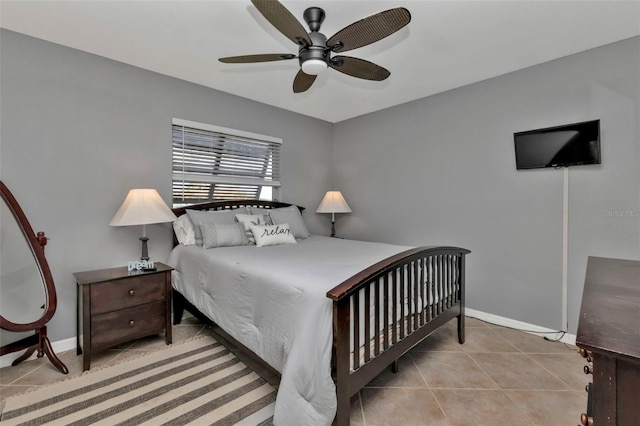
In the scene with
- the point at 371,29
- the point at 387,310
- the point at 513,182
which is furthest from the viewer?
the point at 513,182

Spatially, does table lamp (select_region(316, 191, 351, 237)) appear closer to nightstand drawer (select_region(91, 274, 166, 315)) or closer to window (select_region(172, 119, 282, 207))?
window (select_region(172, 119, 282, 207))

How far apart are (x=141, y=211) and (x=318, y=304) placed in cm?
181

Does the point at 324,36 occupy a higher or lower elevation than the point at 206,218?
higher

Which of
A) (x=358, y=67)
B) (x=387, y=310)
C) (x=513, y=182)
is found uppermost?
(x=358, y=67)

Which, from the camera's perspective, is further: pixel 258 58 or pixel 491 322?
pixel 491 322

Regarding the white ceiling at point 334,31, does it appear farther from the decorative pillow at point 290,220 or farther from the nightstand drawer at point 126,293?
the nightstand drawer at point 126,293

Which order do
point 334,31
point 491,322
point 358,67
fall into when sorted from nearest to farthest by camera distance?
point 358,67
point 334,31
point 491,322

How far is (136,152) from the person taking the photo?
2832mm

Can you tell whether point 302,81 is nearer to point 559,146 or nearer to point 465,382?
point 559,146

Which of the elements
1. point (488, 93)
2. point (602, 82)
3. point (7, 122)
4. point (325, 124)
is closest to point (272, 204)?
point (325, 124)

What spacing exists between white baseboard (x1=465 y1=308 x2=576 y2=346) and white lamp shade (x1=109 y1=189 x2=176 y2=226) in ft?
10.7

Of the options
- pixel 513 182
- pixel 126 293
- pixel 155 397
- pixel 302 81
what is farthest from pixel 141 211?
pixel 513 182

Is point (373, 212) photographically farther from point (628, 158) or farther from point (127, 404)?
point (127, 404)

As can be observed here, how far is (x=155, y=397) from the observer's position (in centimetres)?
183
